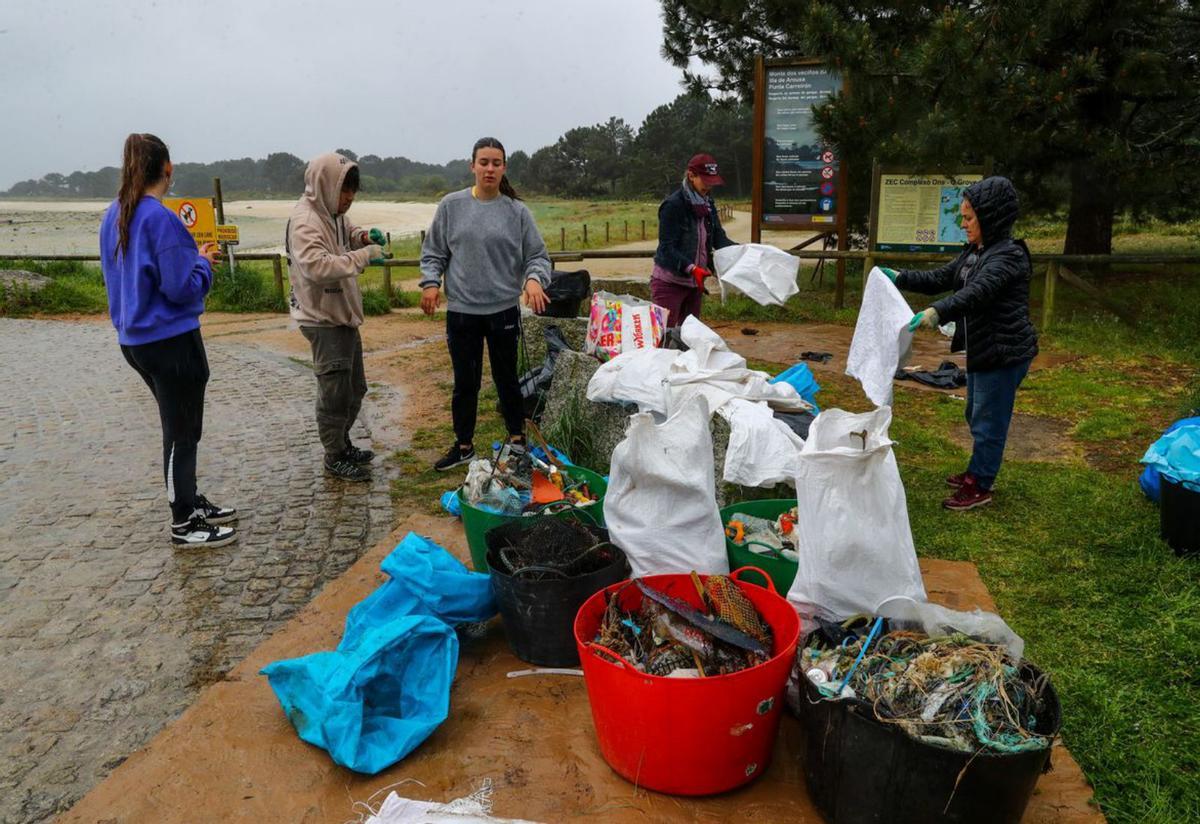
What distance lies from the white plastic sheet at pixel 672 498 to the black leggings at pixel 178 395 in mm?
2214

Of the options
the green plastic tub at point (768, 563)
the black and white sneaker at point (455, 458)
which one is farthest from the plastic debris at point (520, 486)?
the black and white sneaker at point (455, 458)

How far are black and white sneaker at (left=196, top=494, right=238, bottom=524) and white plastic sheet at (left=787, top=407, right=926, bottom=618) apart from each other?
3.19 m

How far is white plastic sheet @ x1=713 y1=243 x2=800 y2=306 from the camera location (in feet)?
20.2

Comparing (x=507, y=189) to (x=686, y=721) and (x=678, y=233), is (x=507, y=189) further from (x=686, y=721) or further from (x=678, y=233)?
(x=686, y=721)

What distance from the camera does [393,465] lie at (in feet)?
18.1

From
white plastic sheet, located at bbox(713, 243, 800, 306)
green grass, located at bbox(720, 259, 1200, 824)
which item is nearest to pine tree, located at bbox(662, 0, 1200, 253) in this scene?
green grass, located at bbox(720, 259, 1200, 824)

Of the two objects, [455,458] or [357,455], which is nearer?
[455,458]

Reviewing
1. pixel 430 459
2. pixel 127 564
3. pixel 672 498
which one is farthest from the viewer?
pixel 430 459

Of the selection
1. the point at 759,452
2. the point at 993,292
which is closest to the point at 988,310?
the point at 993,292

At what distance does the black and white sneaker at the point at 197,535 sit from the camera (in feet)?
14.0

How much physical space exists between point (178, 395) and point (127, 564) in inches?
33.4

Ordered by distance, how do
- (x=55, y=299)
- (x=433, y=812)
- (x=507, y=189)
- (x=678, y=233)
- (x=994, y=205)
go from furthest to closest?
(x=55, y=299)
(x=678, y=233)
(x=507, y=189)
(x=994, y=205)
(x=433, y=812)

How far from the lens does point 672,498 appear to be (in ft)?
9.81

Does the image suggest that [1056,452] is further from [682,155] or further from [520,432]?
[682,155]
